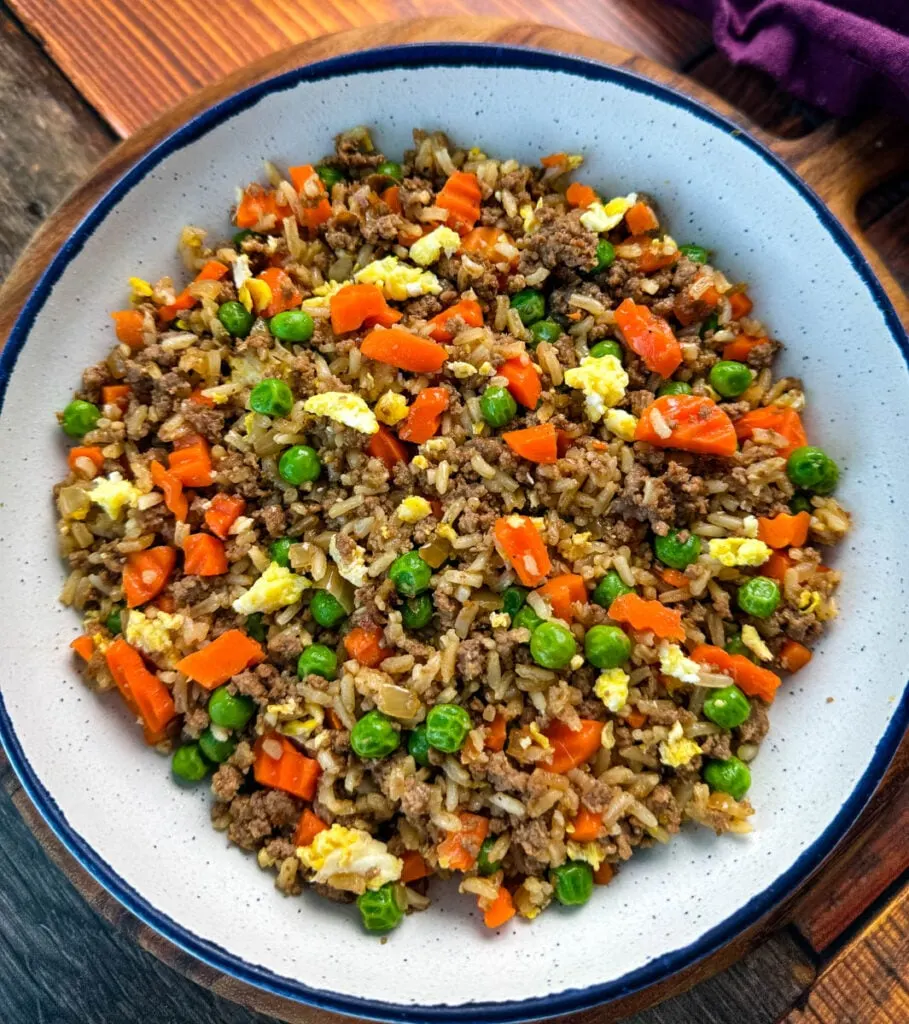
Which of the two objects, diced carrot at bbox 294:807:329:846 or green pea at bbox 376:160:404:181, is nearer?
diced carrot at bbox 294:807:329:846

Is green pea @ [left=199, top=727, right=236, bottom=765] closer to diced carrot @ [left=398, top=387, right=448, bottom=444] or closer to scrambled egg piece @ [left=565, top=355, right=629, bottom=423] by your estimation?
diced carrot @ [left=398, top=387, right=448, bottom=444]

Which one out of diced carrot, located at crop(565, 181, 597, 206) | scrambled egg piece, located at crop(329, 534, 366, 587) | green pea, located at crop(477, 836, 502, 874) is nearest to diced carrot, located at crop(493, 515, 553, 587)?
scrambled egg piece, located at crop(329, 534, 366, 587)

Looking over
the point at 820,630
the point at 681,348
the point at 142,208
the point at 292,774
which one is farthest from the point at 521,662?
the point at 142,208

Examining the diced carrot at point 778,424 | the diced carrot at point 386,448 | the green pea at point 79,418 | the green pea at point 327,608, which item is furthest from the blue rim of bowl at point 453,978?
the diced carrot at point 386,448

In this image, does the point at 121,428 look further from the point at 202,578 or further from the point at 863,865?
the point at 863,865

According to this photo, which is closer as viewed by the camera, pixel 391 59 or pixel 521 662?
pixel 521 662

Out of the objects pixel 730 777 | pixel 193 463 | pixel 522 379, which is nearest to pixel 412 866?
pixel 730 777
